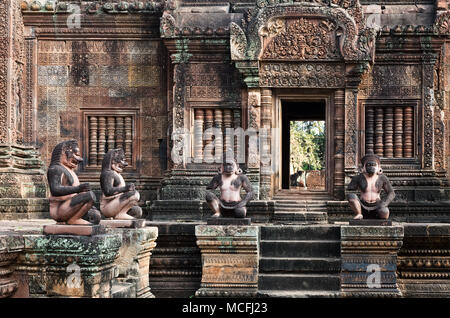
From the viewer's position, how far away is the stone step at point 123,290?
777 cm

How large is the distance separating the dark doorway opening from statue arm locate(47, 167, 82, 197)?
6.55m

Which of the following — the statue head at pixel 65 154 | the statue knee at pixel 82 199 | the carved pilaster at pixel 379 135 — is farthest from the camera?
the carved pilaster at pixel 379 135

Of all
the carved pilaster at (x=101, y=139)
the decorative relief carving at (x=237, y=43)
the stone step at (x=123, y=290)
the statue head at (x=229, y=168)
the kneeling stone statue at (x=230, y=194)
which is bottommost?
the stone step at (x=123, y=290)

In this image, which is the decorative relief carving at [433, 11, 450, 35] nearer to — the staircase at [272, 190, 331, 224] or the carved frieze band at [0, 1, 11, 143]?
the staircase at [272, 190, 331, 224]

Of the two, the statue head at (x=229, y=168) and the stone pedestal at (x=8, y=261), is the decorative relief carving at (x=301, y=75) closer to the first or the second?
the statue head at (x=229, y=168)

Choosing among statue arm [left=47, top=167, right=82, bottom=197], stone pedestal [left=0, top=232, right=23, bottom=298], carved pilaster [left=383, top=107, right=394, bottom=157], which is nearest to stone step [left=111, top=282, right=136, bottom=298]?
stone pedestal [left=0, top=232, right=23, bottom=298]

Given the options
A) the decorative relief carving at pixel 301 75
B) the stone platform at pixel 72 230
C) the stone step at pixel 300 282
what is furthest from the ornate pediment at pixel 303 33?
the stone platform at pixel 72 230

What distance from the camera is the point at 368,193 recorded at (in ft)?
32.3

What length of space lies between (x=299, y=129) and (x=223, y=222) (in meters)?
30.4

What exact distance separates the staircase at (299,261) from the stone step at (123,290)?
1895 mm

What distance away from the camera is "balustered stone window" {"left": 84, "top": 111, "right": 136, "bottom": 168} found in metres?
13.5

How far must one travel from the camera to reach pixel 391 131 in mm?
12859

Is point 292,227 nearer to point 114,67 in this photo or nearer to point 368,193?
point 368,193

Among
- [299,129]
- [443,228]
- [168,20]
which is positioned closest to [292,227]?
[443,228]
